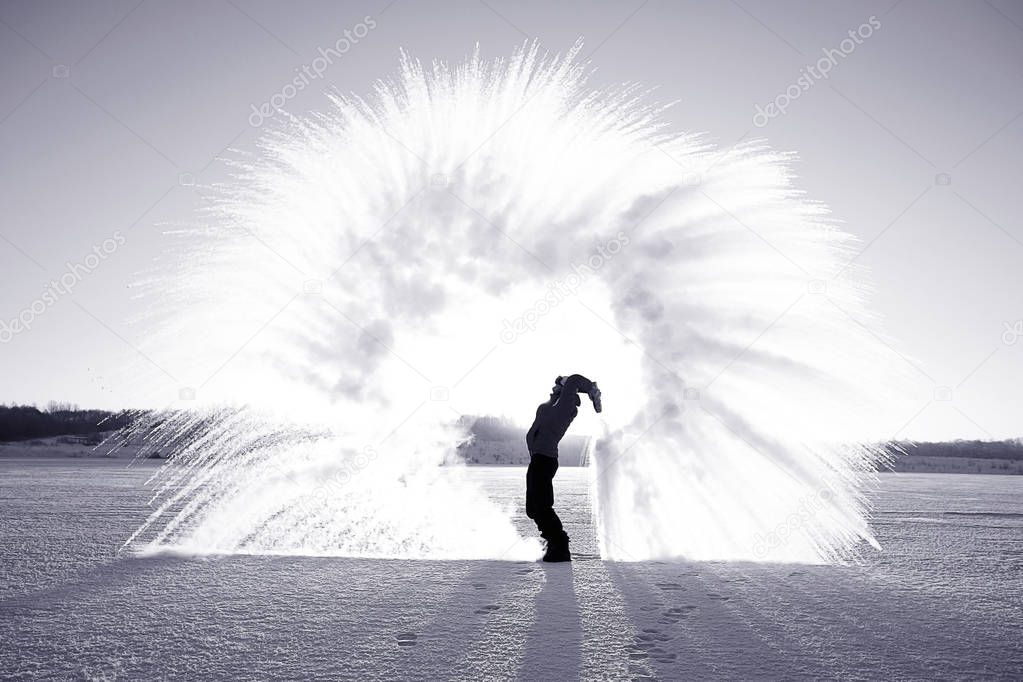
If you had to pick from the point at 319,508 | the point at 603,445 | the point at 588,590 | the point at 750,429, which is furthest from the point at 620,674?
the point at 319,508

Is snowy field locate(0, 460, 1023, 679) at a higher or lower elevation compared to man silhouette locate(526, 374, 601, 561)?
lower

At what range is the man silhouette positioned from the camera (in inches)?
247

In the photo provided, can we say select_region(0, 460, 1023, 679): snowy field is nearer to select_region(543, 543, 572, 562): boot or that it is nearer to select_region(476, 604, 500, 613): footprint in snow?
select_region(476, 604, 500, 613): footprint in snow

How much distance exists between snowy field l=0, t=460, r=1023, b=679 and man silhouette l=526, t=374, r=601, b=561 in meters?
Result: 0.40

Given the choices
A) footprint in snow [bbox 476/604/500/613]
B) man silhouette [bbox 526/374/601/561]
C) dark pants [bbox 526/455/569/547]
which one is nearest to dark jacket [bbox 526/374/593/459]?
man silhouette [bbox 526/374/601/561]

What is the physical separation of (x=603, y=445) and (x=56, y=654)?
223 inches

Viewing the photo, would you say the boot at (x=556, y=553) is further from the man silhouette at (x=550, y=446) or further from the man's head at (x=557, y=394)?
the man's head at (x=557, y=394)

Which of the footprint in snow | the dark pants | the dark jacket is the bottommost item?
the footprint in snow

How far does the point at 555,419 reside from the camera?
653 centimetres

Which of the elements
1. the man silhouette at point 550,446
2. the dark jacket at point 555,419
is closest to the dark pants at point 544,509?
the man silhouette at point 550,446

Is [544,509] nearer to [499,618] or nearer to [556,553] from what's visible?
[556,553]

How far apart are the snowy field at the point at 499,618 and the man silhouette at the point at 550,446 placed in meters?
0.40

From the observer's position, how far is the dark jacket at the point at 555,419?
6508 millimetres

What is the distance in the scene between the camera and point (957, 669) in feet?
10.8
